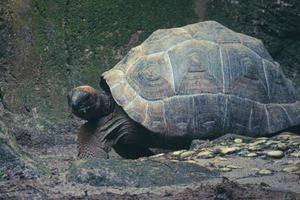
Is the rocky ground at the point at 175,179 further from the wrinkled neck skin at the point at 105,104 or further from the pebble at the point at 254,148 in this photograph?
the wrinkled neck skin at the point at 105,104

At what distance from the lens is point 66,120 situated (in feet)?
19.7

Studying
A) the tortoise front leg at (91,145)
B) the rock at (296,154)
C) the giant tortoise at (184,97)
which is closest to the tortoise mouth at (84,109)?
the giant tortoise at (184,97)

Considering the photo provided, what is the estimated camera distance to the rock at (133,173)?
3373mm

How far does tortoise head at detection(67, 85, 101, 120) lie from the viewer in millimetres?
4906

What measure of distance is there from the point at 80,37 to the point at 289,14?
226 centimetres

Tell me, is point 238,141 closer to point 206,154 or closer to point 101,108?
point 206,154

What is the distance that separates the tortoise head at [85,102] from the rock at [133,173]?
4.49 feet

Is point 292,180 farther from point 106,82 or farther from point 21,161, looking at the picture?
point 106,82

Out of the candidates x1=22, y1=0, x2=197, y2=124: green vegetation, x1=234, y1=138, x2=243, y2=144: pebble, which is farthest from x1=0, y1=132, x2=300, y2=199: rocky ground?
x1=22, y1=0, x2=197, y2=124: green vegetation

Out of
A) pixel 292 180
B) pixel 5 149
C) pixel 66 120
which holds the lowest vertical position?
pixel 66 120

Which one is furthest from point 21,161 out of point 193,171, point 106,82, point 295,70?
point 295,70

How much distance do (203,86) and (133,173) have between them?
5.27ft

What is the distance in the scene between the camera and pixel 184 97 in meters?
4.82

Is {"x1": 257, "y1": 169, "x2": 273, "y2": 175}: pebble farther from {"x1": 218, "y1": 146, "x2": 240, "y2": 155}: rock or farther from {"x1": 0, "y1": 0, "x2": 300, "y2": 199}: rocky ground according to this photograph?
{"x1": 218, "y1": 146, "x2": 240, "y2": 155}: rock
